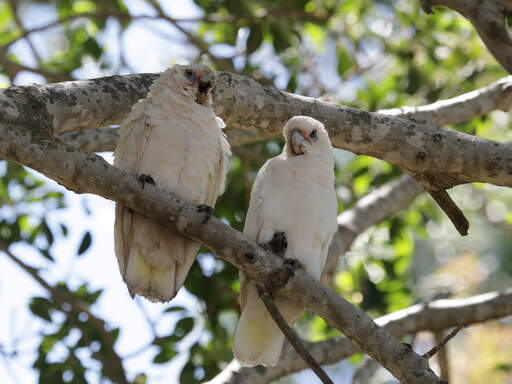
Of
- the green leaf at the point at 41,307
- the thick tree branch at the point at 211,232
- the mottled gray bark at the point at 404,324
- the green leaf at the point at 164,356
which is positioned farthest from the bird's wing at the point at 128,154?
the green leaf at the point at 41,307

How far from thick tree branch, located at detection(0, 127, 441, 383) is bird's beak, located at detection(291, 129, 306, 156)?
95cm

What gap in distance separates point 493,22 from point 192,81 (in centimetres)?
172

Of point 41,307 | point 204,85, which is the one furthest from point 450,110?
point 41,307

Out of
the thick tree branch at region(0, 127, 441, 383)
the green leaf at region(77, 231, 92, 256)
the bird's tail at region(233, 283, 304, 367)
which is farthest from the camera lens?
the green leaf at region(77, 231, 92, 256)

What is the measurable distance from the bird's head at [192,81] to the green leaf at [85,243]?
1866 mm

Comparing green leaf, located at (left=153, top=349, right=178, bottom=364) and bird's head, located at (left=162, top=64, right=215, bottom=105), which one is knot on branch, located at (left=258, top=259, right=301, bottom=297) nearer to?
bird's head, located at (left=162, top=64, right=215, bottom=105)

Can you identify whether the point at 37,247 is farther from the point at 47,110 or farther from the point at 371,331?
the point at 371,331

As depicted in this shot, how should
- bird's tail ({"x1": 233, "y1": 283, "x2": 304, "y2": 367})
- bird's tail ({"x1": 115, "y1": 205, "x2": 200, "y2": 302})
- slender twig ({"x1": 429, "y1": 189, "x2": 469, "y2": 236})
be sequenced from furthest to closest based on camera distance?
bird's tail ({"x1": 233, "y1": 283, "x2": 304, "y2": 367}), slender twig ({"x1": 429, "y1": 189, "x2": 469, "y2": 236}), bird's tail ({"x1": 115, "y1": 205, "x2": 200, "y2": 302})

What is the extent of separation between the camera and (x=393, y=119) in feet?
11.0

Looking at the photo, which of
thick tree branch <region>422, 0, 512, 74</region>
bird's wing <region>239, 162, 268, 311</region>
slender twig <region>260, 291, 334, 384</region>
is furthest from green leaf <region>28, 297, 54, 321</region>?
thick tree branch <region>422, 0, 512, 74</region>

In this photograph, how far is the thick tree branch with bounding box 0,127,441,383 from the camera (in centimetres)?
245

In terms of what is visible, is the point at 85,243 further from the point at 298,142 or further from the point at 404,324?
the point at 404,324

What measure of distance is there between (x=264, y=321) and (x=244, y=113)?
3.63 ft

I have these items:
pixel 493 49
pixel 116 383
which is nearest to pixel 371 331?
pixel 493 49
